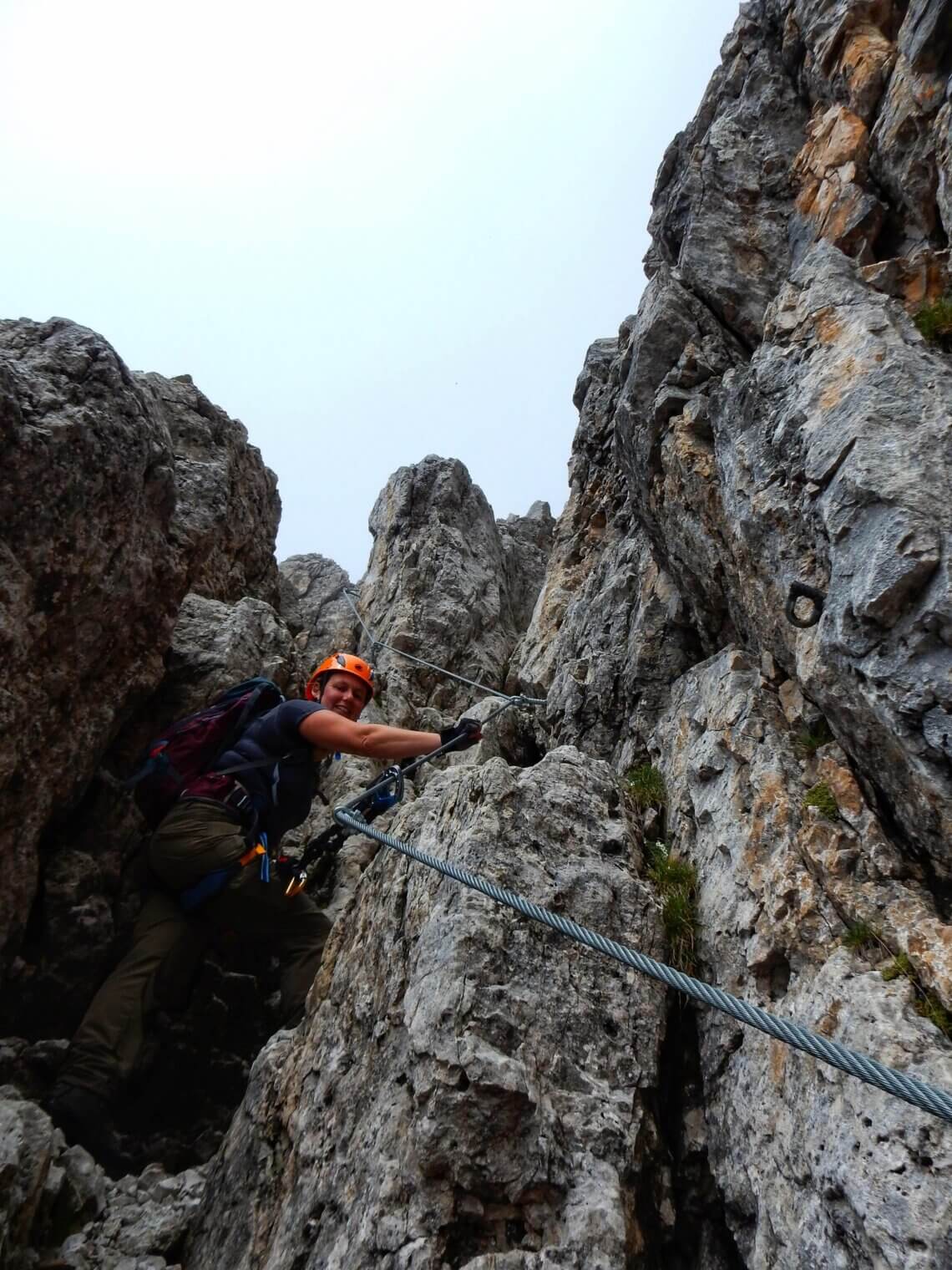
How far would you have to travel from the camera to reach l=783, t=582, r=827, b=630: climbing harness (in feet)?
19.0

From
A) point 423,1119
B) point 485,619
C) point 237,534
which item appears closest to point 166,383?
point 237,534

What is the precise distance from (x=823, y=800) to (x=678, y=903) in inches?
52.3

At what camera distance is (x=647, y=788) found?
24.1ft

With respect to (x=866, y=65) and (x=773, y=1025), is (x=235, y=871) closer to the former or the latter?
(x=773, y=1025)

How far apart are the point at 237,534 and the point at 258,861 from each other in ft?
24.4

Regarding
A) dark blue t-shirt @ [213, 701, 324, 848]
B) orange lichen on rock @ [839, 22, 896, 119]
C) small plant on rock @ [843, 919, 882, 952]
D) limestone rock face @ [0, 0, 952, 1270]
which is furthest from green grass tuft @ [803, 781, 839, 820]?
orange lichen on rock @ [839, 22, 896, 119]

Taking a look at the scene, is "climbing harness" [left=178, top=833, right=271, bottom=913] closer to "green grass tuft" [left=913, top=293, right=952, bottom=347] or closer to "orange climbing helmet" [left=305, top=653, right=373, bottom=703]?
"orange climbing helmet" [left=305, top=653, right=373, bottom=703]

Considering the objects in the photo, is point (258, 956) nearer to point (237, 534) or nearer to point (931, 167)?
point (237, 534)

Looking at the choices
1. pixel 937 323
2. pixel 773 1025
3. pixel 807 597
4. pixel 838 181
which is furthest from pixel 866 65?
pixel 773 1025

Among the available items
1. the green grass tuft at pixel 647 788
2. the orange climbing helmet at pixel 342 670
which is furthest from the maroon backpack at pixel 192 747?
the green grass tuft at pixel 647 788

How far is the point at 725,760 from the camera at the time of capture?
6637 millimetres

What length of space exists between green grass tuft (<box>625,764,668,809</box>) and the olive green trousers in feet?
10.6

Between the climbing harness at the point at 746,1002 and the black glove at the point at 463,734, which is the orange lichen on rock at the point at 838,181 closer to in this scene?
the climbing harness at the point at 746,1002

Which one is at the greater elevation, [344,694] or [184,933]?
[344,694]
